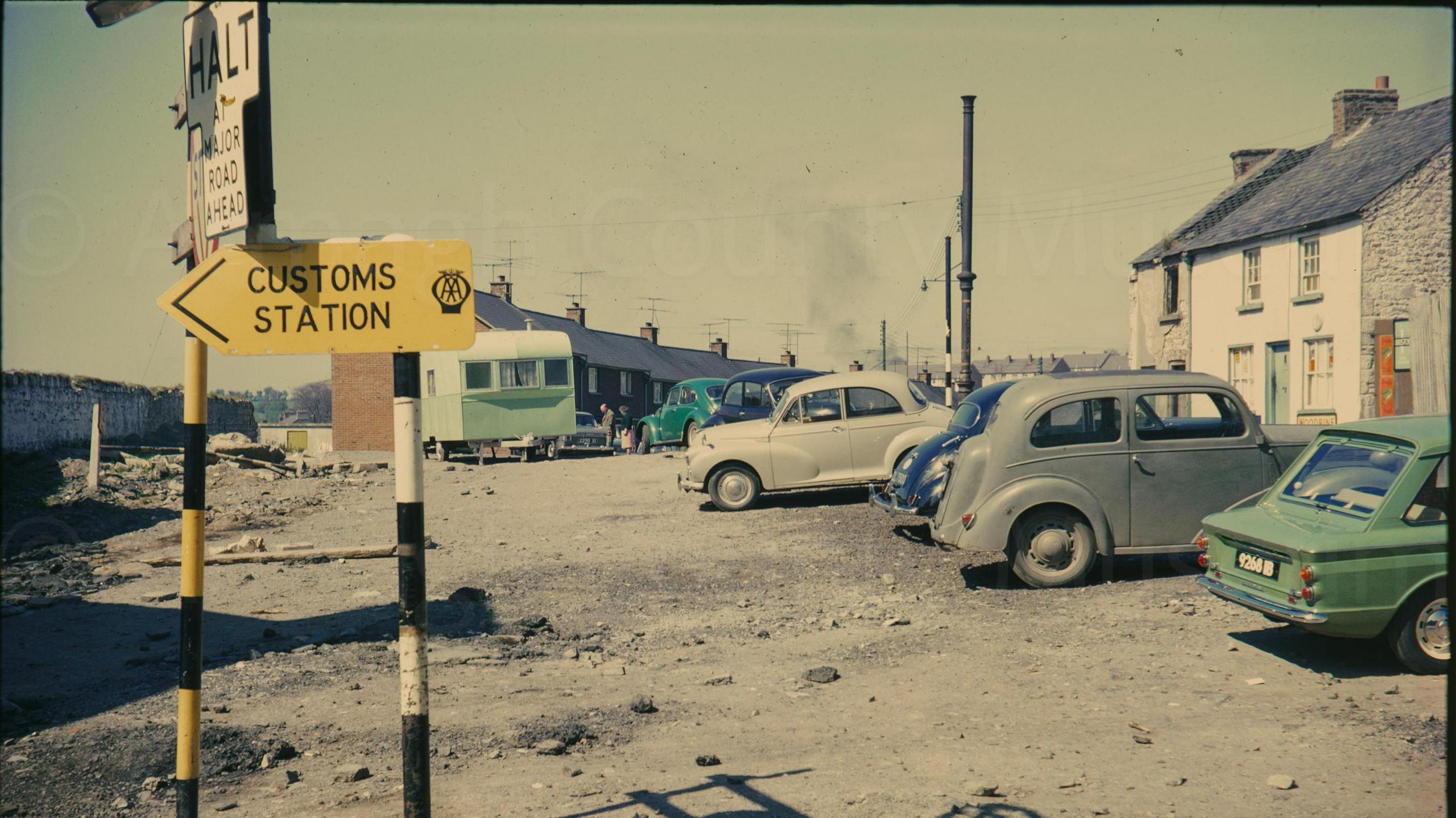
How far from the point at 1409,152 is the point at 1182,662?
21676 millimetres

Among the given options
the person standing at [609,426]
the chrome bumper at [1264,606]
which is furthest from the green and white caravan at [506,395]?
the chrome bumper at [1264,606]

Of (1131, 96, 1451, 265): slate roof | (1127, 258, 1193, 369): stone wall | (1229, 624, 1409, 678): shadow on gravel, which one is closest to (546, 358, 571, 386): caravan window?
(1127, 258, 1193, 369): stone wall

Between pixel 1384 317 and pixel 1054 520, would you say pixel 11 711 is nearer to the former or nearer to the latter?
pixel 1054 520

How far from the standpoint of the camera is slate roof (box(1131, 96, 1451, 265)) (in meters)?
22.7

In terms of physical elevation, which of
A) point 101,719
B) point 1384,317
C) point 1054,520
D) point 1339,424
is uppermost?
point 1384,317

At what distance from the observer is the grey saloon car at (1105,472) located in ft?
29.8

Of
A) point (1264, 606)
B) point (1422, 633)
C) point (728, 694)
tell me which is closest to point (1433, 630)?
point (1422, 633)

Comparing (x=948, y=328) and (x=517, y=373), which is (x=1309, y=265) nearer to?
(x=948, y=328)

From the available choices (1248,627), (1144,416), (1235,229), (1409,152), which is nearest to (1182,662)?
(1248,627)

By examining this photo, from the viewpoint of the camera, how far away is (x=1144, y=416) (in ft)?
30.6

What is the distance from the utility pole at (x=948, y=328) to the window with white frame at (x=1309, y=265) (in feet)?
27.3

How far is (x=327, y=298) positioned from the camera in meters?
3.27

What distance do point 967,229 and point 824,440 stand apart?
6.50 meters

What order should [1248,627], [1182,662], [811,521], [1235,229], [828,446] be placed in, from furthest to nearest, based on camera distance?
[1235,229] < [828,446] < [811,521] < [1248,627] < [1182,662]
